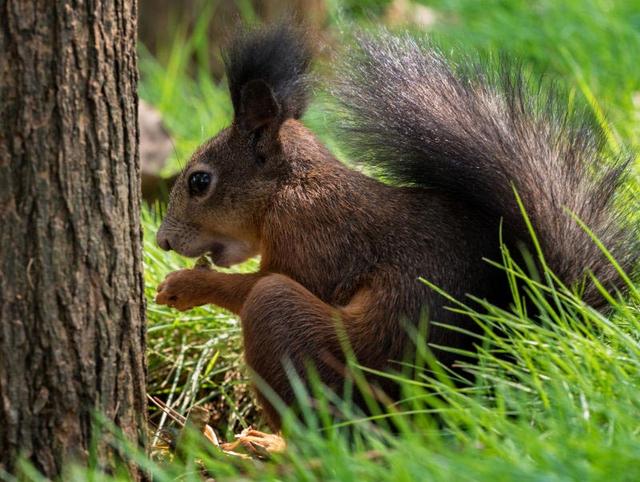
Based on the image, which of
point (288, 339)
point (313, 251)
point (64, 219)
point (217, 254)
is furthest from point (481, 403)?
point (217, 254)

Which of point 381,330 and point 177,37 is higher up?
point 177,37

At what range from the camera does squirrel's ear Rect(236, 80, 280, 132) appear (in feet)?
9.33

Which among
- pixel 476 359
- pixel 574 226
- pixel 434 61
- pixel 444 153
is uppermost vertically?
pixel 434 61

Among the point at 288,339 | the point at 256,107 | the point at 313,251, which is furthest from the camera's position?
the point at 256,107

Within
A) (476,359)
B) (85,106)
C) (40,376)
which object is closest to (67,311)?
(40,376)

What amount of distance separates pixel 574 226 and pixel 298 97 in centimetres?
89

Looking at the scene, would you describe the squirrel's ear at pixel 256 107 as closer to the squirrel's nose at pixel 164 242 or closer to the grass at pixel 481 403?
the grass at pixel 481 403

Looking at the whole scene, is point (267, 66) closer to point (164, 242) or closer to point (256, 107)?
point (256, 107)

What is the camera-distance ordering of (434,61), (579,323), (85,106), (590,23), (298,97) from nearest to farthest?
(85,106), (579,323), (434,61), (298,97), (590,23)

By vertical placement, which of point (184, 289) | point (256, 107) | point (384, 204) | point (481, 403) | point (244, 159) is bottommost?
point (481, 403)

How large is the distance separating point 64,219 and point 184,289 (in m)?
0.76

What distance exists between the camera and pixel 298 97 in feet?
9.88

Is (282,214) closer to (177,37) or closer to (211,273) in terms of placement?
(211,273)

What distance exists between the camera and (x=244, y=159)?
296cm
